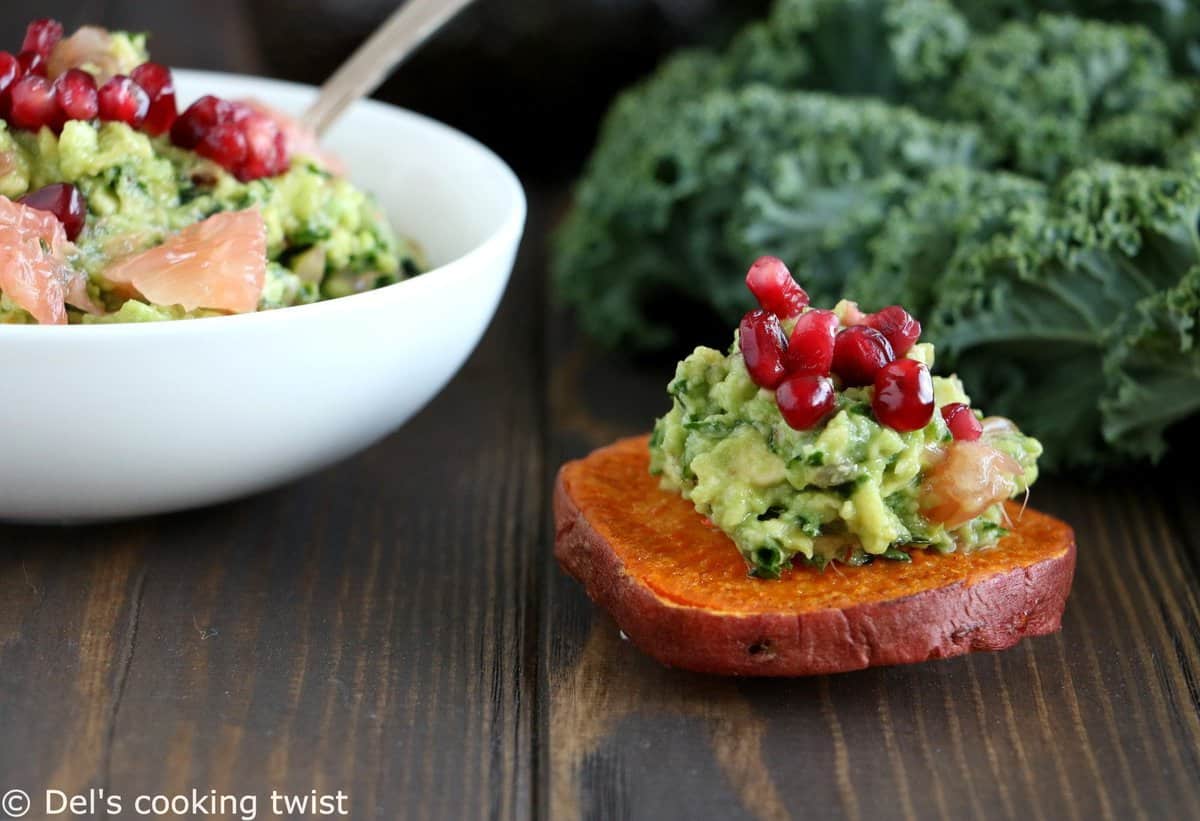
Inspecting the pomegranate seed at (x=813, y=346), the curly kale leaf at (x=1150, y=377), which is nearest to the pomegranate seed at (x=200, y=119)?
the pomegranate seed at (x=813, y=346)

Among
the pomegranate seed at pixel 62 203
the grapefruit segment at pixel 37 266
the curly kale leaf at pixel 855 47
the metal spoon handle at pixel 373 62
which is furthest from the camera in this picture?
the curly kale leaf at pixel 855 47

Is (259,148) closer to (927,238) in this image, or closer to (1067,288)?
(927,238)

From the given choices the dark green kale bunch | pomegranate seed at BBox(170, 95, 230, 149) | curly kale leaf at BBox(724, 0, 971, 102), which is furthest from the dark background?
pomegranate seed at BBox(170, 95, 230, 149)

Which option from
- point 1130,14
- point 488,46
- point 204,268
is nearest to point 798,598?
point 204,268

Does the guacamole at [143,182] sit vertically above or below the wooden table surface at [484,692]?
above

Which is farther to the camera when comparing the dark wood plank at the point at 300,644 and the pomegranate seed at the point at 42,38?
the pomegranate seed at the point at 42,38

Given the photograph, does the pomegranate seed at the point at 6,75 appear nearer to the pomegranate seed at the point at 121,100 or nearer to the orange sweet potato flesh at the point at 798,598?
the pomegranate seed at the point at 121,100

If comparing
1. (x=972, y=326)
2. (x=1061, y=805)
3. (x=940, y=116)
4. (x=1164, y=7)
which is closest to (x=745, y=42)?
(x=940, y=116)
